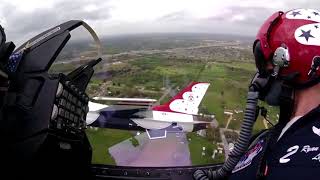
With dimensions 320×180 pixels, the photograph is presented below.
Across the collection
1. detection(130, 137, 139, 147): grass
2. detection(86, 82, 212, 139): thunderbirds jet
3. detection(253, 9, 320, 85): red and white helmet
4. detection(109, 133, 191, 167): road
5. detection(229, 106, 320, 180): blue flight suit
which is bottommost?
detection(109, 133, 191, 167): road

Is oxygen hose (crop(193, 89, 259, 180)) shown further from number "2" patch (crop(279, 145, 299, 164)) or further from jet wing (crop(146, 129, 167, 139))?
jet wing (crop(146, 129, 167, 139))

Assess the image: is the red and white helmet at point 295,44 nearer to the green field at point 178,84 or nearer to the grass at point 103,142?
the green field at point 178,84

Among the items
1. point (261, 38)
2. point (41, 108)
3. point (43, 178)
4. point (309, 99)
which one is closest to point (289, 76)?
point (309, 99)

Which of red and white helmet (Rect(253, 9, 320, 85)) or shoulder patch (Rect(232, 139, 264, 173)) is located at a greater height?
red and white helmet (Rect(253, 9, 320, 85))

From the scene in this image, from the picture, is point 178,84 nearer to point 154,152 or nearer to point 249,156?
point 154,152

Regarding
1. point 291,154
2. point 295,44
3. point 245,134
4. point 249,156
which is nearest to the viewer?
point 291,154

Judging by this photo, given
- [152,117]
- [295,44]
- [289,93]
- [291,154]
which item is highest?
[295,44]

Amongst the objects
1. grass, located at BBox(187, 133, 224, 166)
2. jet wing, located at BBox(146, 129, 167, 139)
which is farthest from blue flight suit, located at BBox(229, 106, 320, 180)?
jet wing, located at BBox(146, 129, 167, 139)

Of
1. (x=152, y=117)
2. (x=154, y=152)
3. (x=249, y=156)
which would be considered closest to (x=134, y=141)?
(x=154, y=152)
